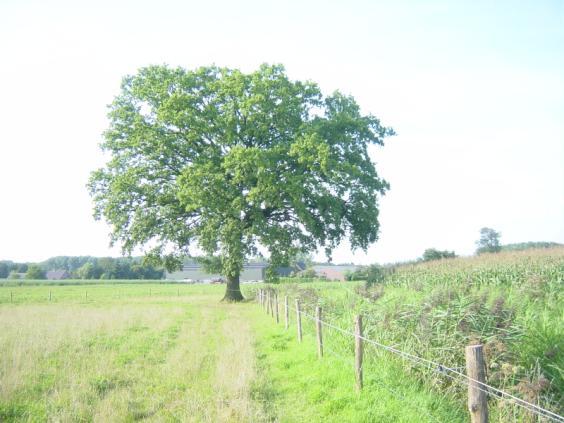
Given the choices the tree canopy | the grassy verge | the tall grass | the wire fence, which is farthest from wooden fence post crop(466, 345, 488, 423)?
the tree canopy

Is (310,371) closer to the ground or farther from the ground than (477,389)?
closer to the ground

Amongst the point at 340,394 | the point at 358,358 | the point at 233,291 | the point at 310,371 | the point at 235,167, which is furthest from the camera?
the point at 233,291

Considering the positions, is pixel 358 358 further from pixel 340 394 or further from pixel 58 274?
pixel 58 274

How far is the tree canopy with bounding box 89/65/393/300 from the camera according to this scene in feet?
91.6

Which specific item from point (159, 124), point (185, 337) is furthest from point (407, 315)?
point (159, 124)

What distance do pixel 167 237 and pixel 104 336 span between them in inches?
645

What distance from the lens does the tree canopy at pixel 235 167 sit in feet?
91.6

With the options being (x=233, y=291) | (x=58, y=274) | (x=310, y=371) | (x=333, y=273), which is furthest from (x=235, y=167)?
(x=58, y=274)

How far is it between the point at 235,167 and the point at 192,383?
19120 mm

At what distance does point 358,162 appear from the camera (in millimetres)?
30484

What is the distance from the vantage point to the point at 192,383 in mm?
9367

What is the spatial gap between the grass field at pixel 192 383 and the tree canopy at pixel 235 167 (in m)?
13.1

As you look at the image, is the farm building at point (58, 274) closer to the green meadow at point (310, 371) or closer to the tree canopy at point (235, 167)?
the tree canopy at point (235, 167)

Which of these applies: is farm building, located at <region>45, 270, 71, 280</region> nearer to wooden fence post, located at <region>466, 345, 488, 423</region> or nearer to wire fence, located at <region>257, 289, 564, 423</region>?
wire fence, located at <region>257, 289, 564, 423</region>
